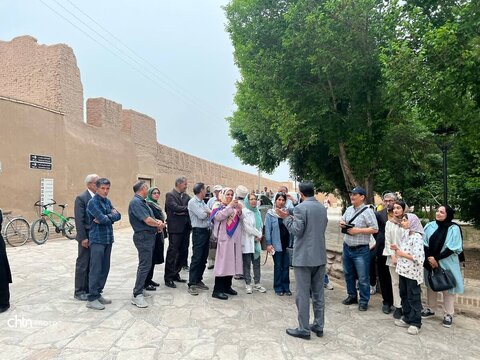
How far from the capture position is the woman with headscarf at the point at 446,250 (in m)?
4.49

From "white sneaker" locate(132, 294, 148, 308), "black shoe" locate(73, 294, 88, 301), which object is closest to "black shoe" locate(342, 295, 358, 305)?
"white sneaker" locate(132, 294, 148, 308)

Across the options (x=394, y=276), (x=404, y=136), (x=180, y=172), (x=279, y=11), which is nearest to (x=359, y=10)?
(x=279, y=11)

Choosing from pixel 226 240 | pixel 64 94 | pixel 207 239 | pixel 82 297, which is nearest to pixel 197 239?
pixel 207 239

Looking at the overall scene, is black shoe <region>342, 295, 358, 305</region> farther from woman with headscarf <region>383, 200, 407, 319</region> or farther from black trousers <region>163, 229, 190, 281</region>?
black trousers <region>163, 229, 190, 281</region>

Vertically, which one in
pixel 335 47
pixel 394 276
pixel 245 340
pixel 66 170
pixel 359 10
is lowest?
pixel 245 340

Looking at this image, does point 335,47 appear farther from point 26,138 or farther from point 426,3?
point 26,138

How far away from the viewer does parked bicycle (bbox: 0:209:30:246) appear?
9398 millimetres

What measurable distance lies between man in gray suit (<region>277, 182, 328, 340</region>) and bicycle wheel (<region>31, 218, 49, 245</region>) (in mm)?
8259

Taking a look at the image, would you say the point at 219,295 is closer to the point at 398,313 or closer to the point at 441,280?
the point at 398,313

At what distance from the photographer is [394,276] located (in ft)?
15.6

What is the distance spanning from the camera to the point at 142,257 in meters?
4.86

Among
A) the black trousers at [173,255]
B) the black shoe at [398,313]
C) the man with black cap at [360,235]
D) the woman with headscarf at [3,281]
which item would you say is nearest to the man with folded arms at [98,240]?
the woman with headscarf at [3,281]

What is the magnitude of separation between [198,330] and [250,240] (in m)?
1.80

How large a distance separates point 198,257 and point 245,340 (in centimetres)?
181
